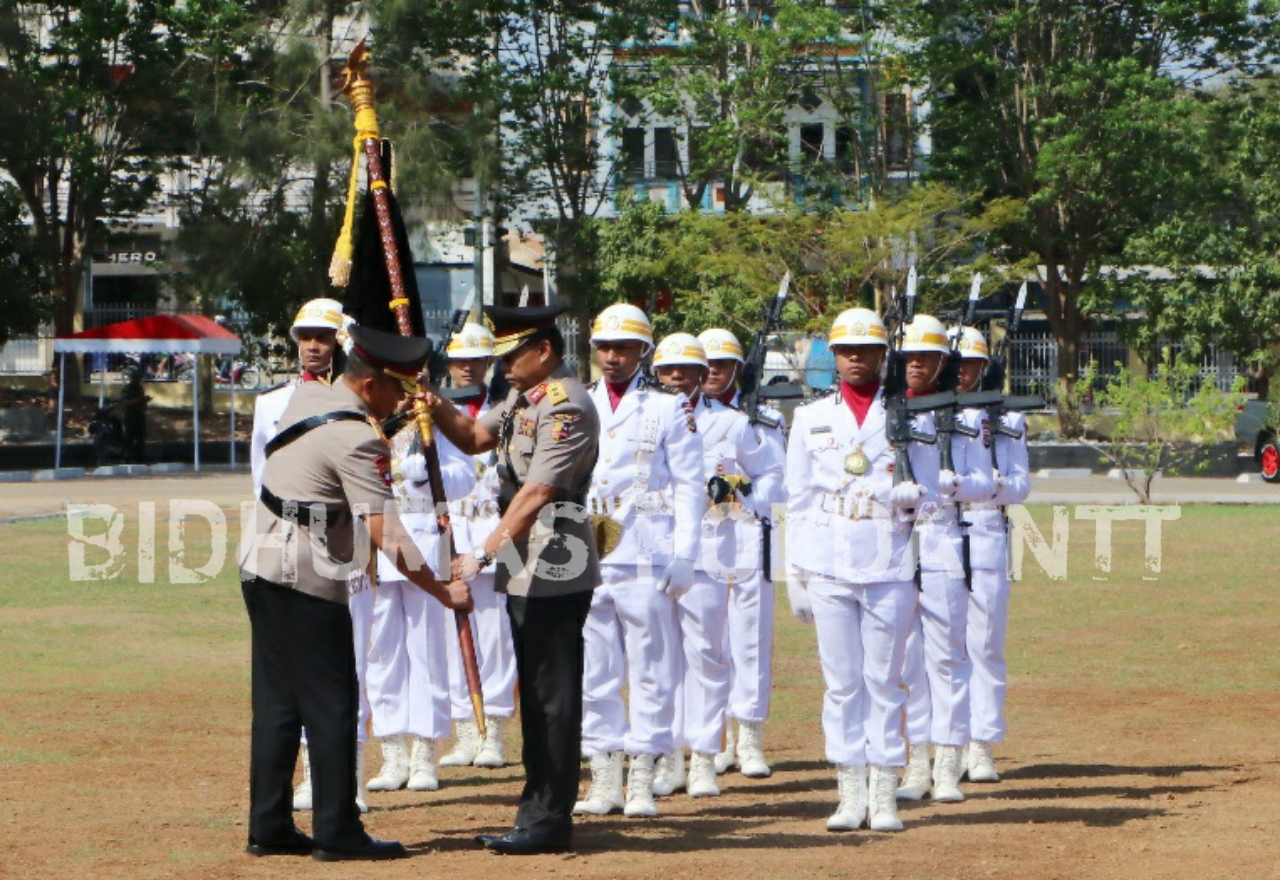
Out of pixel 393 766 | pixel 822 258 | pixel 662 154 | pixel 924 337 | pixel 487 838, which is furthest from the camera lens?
pixel 662 154

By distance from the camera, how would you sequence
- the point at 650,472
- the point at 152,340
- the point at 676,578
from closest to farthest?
the point at 676,578, the point at 650,472, the point at 152,340

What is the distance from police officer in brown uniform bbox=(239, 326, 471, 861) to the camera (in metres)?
8.09

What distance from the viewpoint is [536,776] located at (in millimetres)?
8539

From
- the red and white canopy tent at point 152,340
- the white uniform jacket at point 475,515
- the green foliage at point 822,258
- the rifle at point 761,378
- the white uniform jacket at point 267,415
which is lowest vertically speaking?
the white uniform jacket at point 475,515

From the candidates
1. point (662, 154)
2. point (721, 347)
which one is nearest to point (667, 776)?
point (721, 347)

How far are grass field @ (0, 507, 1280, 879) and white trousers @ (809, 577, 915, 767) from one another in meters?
0.40

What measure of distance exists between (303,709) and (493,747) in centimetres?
293

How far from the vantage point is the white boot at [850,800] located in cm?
905

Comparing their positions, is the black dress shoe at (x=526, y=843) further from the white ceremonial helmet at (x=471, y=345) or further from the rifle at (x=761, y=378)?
the rifle at (x=761, y=378)

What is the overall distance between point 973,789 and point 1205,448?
23775mm

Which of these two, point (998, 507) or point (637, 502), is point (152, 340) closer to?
point (998, 507)

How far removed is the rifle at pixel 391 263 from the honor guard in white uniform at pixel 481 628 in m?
0.98

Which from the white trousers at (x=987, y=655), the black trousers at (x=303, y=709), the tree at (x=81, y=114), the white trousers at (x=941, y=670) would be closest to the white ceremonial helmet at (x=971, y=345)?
the white trousers at (x=987, y=655)

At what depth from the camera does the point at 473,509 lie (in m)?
11.1
